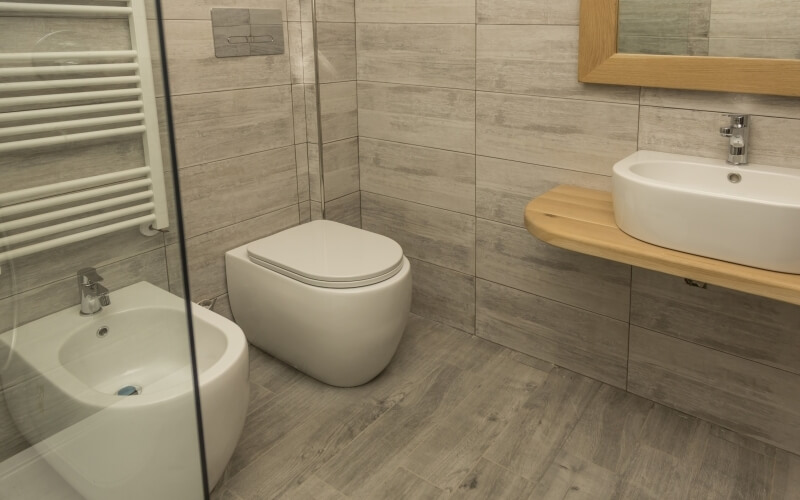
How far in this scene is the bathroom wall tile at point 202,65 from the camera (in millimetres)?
2059

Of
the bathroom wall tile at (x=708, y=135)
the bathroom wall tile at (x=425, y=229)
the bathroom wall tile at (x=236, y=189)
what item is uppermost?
the bathroom wall tile at (x=708, y=135)

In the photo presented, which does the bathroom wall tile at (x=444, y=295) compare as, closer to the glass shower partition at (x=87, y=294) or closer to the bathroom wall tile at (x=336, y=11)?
the bathroom wall tile at (x=336, y=11)

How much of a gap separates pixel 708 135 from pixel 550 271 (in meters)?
0.66

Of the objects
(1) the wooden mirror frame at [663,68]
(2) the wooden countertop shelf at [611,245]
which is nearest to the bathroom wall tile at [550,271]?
(2) the wooden countertop shelf at [611,245]

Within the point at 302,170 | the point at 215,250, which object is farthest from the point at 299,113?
the point at 215,250

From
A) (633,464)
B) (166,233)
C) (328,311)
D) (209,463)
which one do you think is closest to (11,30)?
(166,233)

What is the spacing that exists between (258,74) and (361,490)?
55.0 inches

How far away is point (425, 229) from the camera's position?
2578mm

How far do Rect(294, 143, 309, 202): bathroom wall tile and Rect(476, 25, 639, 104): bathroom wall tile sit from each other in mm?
710

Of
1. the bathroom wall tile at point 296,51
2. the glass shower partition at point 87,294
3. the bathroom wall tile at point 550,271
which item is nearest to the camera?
the glass shower partition at point 87,294

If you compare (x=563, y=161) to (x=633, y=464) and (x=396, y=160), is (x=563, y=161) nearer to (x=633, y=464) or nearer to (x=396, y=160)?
(x=396, y=160)

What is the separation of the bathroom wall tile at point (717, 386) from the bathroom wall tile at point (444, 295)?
638mm

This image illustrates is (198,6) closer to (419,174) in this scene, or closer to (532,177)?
(419,174)

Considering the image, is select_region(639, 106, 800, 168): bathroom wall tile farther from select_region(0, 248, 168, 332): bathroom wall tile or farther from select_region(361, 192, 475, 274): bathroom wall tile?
select_region(0, 248, 168, 332): bathroom wall tile
